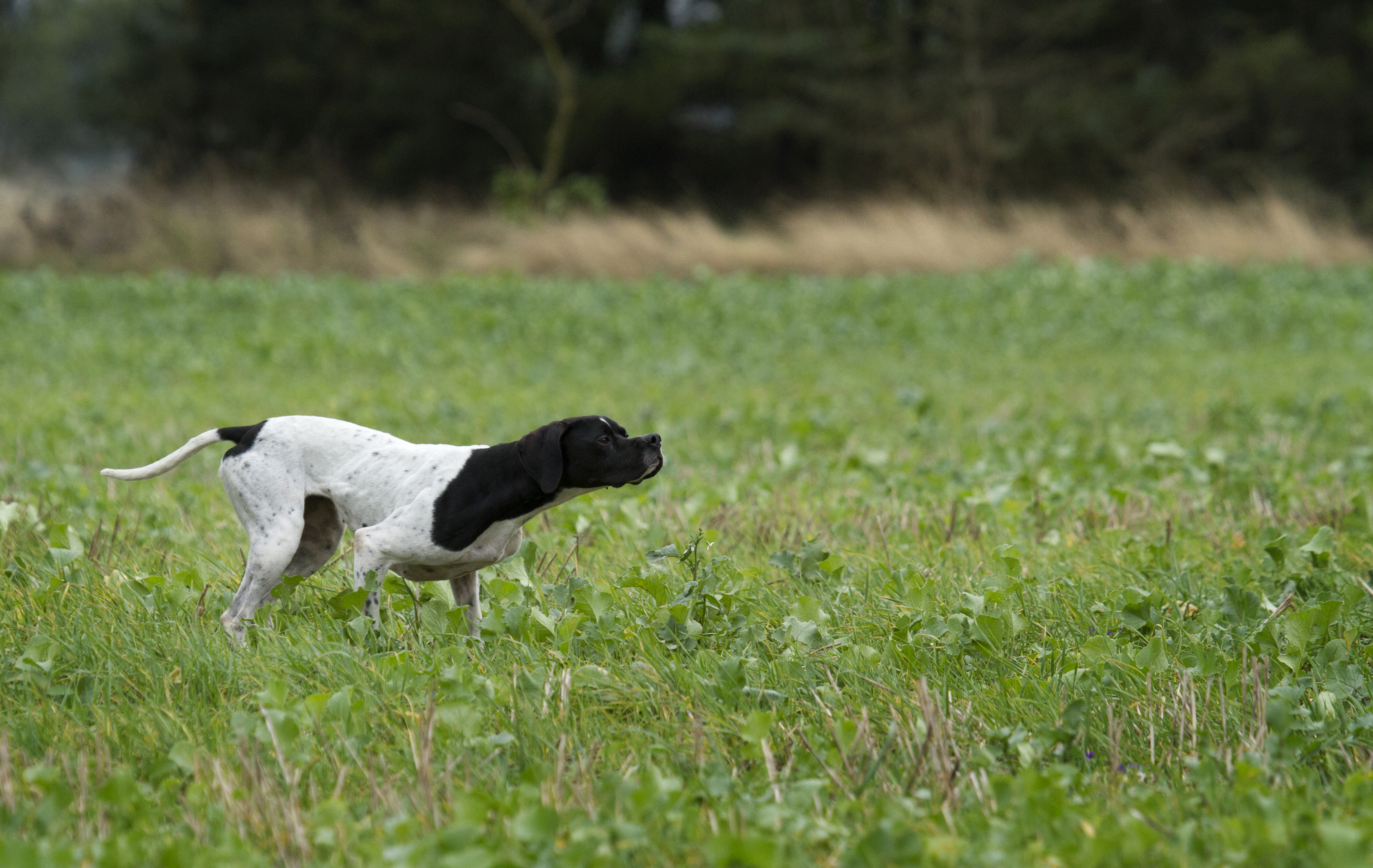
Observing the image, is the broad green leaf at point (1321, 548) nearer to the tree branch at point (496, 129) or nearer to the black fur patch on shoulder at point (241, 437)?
the black fur patch on shoulder at point (241, 437)

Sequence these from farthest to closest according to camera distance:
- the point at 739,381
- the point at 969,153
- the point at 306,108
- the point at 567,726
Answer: the point at 306,108, the point at 969,153, the point at 739,381, the point at 567,726

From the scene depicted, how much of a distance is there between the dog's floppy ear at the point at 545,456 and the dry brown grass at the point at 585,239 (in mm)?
16238

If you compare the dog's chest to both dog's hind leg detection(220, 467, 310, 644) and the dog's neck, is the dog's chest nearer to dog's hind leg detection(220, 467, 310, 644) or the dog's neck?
the dog's neck

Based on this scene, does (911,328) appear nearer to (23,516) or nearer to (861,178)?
(23,516)

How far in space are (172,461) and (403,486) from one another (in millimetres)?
683

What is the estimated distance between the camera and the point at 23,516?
14.6 feet

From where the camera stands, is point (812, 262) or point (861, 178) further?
point (861, 178)

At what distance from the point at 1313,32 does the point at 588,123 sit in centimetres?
1634

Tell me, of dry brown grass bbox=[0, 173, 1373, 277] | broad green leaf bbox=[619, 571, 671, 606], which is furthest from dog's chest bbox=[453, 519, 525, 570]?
dry brown grass bbox=[0, 173, 1373, 277]

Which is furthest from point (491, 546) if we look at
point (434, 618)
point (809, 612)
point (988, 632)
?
point (988, 632)

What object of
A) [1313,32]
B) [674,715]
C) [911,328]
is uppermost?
[1313,32]

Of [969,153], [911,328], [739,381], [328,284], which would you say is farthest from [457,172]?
[739,381]

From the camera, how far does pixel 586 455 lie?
3252 mm

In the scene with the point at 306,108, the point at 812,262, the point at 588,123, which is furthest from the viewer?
the point at 306,108
